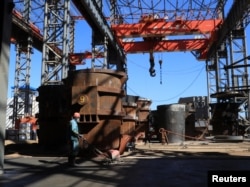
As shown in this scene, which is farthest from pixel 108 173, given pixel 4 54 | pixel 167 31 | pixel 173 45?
pixel 173 45

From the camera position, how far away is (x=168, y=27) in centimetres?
2838

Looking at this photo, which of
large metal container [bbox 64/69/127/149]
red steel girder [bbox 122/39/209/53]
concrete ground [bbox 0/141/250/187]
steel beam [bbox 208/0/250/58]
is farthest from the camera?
red steel girder [bbox 122/39/209/53]

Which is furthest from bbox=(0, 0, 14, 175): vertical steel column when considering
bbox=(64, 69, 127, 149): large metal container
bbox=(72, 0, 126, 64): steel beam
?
bbox=(72, 0, 126, 64): steel beam

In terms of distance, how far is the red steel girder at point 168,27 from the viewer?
28.4m

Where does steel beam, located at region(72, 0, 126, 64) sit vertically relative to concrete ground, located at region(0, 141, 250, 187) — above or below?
above

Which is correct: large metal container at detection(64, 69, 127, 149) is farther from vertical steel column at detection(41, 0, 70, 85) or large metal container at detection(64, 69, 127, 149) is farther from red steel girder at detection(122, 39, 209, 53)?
red steel girder at detection(122, 39, 209, 53)

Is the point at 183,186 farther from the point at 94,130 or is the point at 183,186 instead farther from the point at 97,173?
the point at 94,130

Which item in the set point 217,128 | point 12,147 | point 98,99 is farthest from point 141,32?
point 98,99

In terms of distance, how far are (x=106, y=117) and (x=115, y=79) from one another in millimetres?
1326

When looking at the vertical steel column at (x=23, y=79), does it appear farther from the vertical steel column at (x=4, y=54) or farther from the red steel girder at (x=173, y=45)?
the vertical steel column at (x=4, y=54)

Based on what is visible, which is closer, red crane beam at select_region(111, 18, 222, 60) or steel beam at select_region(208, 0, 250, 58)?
steel beam at select_region(208, 0, 250, 58)

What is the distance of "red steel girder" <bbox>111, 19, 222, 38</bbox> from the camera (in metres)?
28.4

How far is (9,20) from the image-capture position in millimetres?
8164

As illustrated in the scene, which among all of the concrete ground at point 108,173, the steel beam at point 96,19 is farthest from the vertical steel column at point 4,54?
the steel beam at point 96,19
